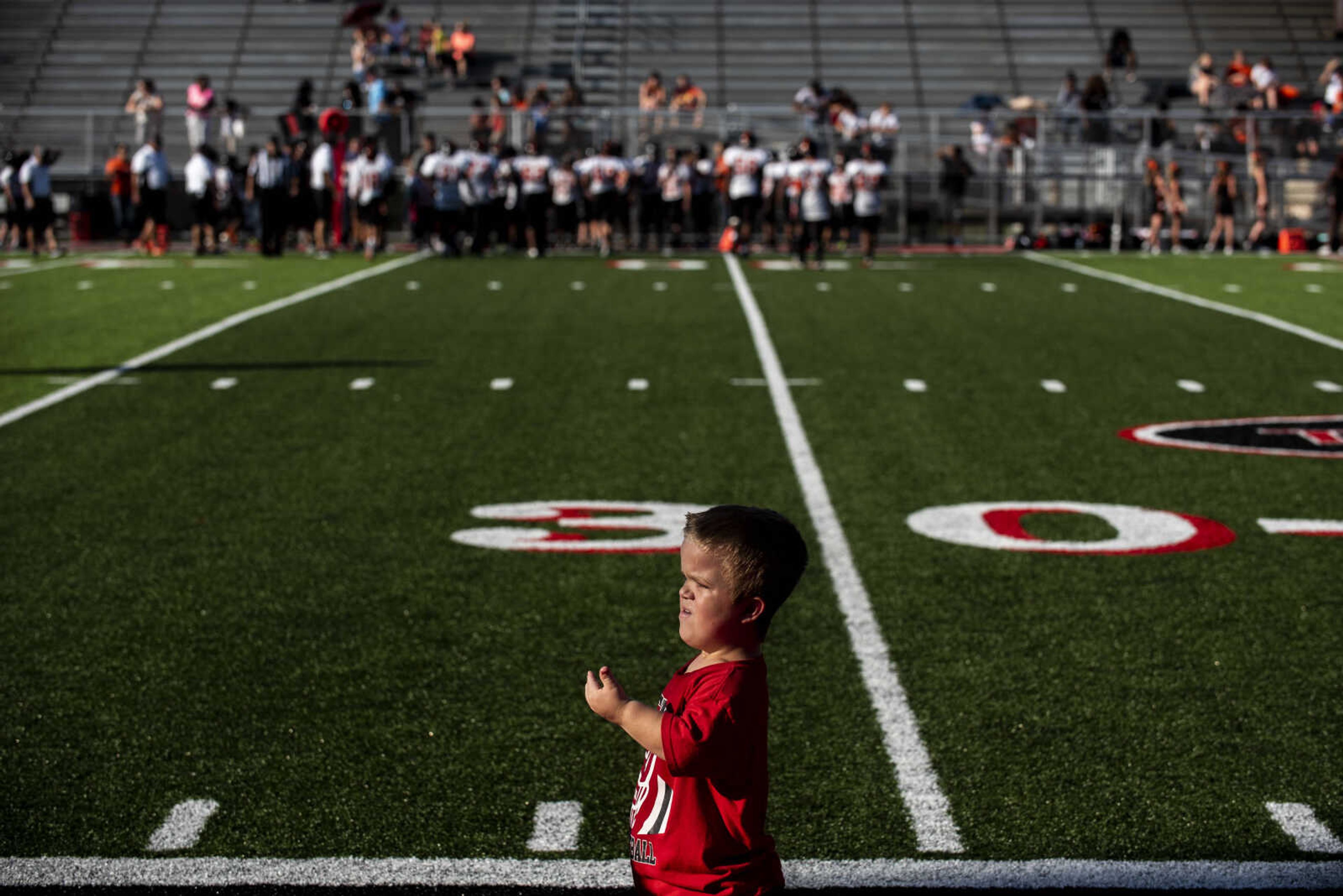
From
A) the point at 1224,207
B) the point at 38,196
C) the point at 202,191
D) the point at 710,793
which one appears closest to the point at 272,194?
the point at 202,191

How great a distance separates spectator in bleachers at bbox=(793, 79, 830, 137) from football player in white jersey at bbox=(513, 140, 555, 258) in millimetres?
6176

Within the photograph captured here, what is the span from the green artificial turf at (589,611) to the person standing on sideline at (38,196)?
13547 mm

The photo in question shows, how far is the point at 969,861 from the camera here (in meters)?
3.86

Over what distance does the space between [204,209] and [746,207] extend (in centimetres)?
808

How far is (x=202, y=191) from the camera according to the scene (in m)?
25.8

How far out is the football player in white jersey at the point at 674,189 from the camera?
89.4 ft

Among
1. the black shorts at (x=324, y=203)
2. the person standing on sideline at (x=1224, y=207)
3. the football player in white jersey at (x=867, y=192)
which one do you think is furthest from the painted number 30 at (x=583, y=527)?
the person standing on sideline at (x=1224, y=207)

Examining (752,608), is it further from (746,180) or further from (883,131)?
(883,131)

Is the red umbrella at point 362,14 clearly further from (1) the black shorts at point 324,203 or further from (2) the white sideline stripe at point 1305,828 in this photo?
(2) the white sideline stripe at point 1305,828

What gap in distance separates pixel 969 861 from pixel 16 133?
3266 cm

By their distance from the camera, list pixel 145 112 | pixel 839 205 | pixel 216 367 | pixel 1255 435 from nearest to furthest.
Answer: pixel 1255 435 < pixel 216 367 < pixel 839 205 < pixel 145 112

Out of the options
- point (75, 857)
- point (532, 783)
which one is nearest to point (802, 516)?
point (532, 783)

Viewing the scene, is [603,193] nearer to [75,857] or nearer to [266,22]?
[266,22]

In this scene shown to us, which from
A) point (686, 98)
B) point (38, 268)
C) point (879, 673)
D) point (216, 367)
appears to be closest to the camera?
point (879, 673)
